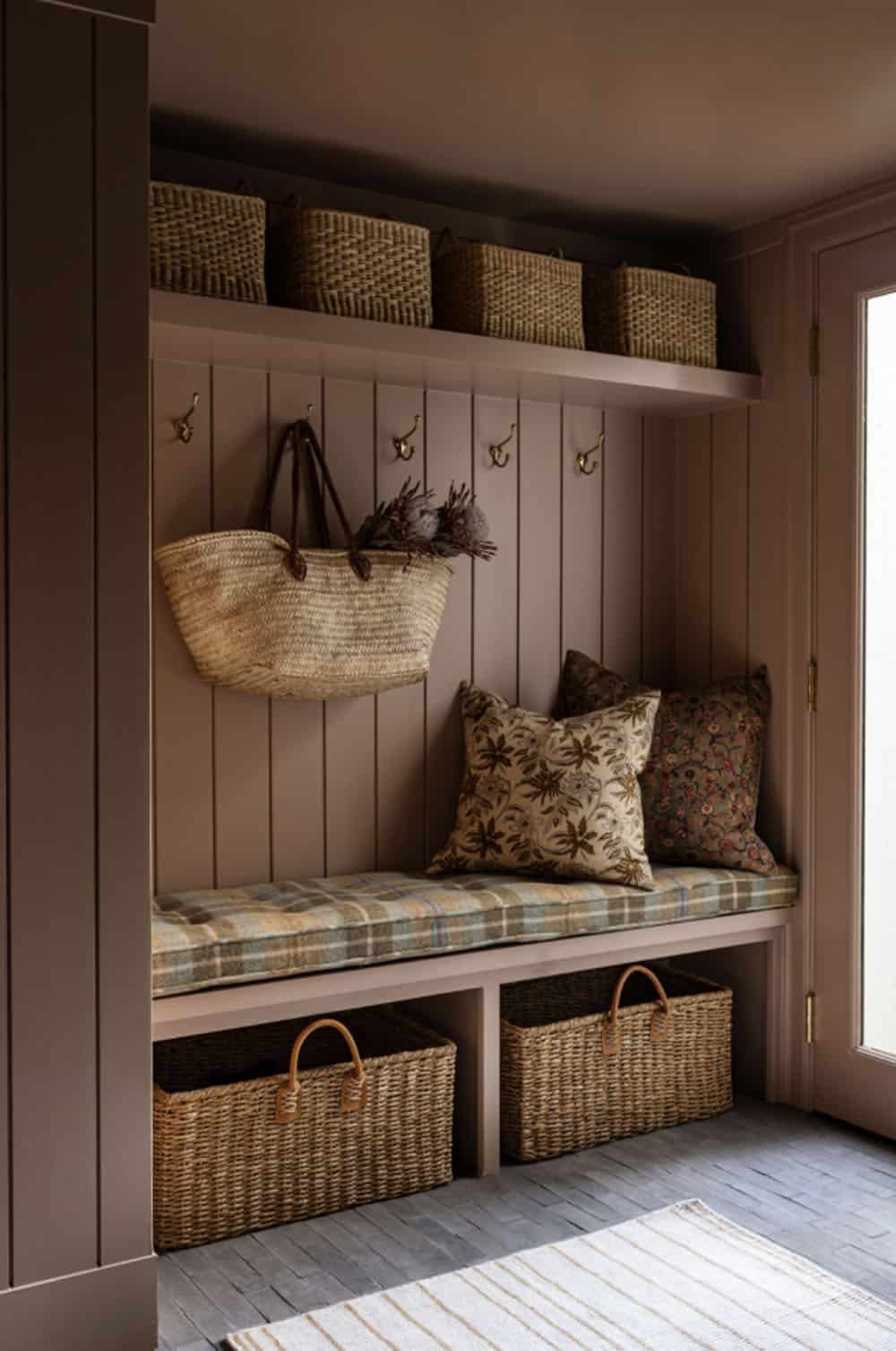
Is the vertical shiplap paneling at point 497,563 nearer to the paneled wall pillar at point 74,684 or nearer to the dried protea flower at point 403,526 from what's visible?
the dried protea flower at point 403,526

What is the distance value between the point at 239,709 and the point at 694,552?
1474mm

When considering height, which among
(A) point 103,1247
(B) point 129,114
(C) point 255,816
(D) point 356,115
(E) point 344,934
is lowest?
(A) point 103,1247

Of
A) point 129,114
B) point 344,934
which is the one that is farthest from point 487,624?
point 129,114

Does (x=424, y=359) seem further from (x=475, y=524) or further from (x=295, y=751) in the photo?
(x=295, y=751)

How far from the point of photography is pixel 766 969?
3564 mm

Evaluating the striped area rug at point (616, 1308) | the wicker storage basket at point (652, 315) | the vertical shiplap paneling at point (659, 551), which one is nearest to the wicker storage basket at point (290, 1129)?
the striped area rug at point (616, 1308)

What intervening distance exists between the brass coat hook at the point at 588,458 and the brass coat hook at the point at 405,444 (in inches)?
21.4

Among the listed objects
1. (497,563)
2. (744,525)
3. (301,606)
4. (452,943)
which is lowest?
(452,943)

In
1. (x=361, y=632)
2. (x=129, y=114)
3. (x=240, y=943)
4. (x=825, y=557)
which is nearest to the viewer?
(x=129, y=114)

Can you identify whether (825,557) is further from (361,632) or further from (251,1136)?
(251,1136)

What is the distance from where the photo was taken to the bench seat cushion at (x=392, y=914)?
2.66 m

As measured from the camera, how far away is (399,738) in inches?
136

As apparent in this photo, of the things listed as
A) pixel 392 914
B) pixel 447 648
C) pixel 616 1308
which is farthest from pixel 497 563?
pixel 616 1308

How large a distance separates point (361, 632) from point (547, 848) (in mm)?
721
